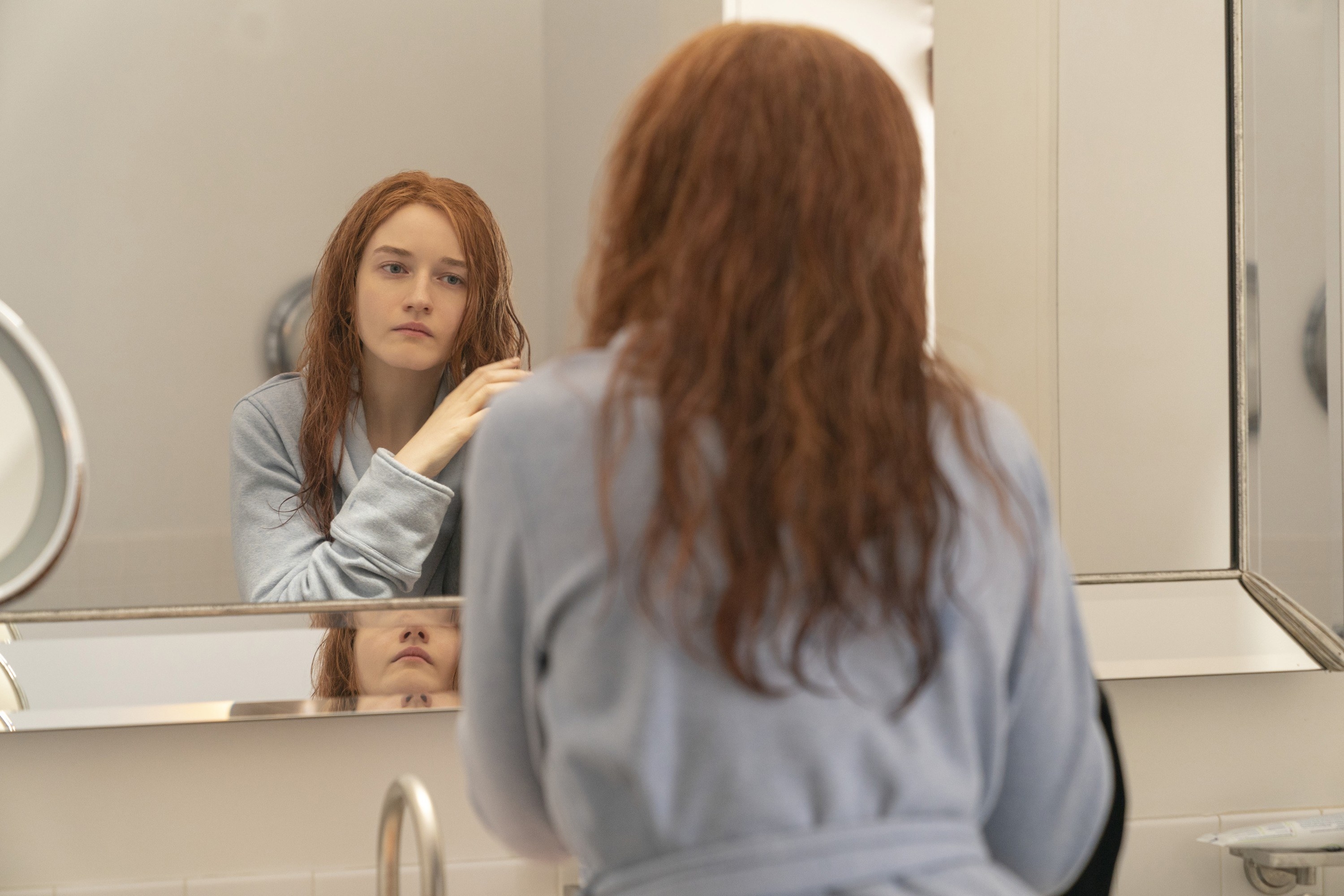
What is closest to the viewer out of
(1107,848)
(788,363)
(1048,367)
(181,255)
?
(788,363)

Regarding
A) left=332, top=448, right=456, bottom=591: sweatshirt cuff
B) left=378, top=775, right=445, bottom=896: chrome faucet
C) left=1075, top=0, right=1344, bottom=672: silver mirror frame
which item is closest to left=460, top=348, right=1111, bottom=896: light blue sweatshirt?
left=378, top=775, right=445, bottom=896: chrome faucet

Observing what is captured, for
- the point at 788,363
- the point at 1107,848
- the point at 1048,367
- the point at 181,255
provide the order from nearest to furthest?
1. the point at 788,363
2. the point at 1107,848
3. the point at 181,255
4. the point at 1048,367

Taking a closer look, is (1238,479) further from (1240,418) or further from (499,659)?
(499,659)

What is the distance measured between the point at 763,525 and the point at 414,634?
55 cm

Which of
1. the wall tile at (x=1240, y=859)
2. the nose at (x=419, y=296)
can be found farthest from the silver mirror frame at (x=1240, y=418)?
the nose at (x=419, y=296)

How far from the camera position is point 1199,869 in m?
1.08

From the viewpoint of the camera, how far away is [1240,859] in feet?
3.57

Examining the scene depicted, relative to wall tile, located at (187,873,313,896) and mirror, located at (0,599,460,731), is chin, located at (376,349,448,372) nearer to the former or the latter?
mirror, located at (0,599,460,731)

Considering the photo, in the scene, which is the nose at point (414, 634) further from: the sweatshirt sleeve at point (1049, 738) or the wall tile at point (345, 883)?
the sweatshirt sleeve at point (1049, 738)

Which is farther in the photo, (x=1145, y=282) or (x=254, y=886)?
(x=1145, y=282)

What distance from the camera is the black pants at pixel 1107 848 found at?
63 cm

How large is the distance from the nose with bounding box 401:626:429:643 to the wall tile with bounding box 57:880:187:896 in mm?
270

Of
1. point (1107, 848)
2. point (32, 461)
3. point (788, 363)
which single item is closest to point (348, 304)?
point (32, 461)

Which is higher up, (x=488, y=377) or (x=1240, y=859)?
(x=488, y=377)
